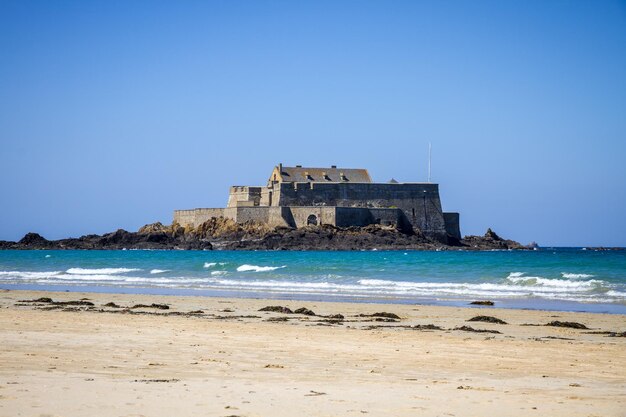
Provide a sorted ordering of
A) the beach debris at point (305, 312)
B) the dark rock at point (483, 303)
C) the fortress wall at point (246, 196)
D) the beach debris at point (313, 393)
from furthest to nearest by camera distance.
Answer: the fortress wall at point (246, 196)
the dark rock at point (483, 303)
the beach debris at point (305, 312)
the beach debris at point (313, 393)

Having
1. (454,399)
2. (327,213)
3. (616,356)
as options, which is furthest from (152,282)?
(327,213)

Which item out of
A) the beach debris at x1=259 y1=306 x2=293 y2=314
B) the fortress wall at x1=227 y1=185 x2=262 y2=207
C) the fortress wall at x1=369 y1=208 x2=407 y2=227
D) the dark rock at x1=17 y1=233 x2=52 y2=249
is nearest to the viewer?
the beach debris at x1=259 y1=306 x2=293 y2=314

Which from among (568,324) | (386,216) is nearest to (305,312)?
(568,324)

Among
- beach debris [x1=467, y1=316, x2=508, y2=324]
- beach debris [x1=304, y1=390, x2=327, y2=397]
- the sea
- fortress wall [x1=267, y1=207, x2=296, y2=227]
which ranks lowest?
beach debris [x1=304, y1=390, x2=327, y2=397]

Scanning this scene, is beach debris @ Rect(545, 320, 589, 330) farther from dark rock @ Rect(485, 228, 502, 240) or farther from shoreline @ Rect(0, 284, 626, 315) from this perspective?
dark rock @ Rect(485, 228, 502, 240)

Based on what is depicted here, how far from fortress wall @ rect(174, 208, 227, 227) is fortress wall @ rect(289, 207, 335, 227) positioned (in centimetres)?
543

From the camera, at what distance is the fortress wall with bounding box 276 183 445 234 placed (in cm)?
6356

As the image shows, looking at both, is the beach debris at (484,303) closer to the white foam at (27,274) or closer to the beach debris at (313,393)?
the beach debris at (313,393)

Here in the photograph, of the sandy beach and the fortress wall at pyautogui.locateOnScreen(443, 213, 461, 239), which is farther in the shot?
the fortress wall at pyautogui.locateOnScreen(443, 213, 461, 239)

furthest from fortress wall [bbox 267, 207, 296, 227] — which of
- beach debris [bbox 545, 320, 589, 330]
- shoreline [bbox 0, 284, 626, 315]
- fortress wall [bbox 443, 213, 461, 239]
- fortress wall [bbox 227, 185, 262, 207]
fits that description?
beach debris [bbox 545, 320, 589, 330]

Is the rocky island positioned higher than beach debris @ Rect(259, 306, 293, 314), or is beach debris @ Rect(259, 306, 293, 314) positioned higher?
the rocky island

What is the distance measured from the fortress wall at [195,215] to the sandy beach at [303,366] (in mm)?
52788

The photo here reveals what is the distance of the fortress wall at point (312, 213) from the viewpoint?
6200 centimetres

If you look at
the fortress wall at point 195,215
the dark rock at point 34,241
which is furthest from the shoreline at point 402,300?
the dark rock at point 34,241
